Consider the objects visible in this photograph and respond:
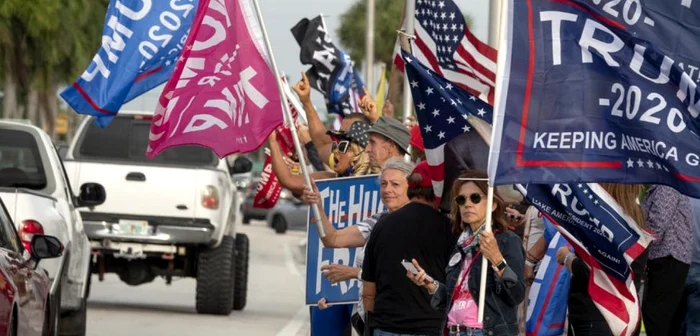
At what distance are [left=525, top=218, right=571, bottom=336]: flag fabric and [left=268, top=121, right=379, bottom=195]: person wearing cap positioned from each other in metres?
1.43

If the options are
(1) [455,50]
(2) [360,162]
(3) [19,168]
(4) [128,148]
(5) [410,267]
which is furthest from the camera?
(4) [128,148]

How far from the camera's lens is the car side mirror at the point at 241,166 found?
20.0 m

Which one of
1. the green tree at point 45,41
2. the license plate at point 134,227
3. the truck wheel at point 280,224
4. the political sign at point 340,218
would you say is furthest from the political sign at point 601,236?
the truck wheel at point 280,224

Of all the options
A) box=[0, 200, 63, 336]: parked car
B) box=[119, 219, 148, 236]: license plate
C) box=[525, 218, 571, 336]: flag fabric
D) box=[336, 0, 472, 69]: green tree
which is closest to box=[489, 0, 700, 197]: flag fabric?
box=[525, 218, 571, 336]: flag fabric

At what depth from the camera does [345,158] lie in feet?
36.8

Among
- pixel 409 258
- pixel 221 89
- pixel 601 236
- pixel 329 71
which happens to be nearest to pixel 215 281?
pixel 329 71

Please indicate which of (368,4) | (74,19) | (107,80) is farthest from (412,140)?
(74,19)

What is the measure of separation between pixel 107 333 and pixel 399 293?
803 cm

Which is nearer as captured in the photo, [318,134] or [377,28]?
[318,134]

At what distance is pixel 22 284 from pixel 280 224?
51.0 m

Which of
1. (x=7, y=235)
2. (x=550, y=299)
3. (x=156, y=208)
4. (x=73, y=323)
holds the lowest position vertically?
(x=73, y=323)

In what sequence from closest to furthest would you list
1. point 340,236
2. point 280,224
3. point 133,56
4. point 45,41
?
point 340,236
point 133,56
point 45,41
point 280,224

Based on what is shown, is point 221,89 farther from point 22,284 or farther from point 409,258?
point 409,258

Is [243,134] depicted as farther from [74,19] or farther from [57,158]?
[74,19]
